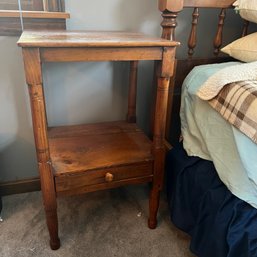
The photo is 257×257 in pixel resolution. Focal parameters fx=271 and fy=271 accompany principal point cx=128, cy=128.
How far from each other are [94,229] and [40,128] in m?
0.56

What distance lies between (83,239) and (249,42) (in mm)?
1022

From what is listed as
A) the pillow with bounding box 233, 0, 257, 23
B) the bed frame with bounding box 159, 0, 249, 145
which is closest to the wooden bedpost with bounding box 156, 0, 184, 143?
the bed frame with bounding box 159, 0, 249, 145

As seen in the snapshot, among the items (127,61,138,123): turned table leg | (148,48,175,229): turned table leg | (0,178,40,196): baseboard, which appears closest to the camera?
(148,48,175,229): turned table leg

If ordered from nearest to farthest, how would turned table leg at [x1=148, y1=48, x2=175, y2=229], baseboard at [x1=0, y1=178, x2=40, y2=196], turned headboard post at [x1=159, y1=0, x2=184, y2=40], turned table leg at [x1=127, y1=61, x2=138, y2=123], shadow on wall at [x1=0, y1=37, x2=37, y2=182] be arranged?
turned table leg at [x1=148, y1=48, x2=175, y2=229]
turned headboard post at [x1=159, y1=0, x2=184, y2=40]
shadow on wall at [x1=0, y1=37, x2=37, y2=182]
turned table leg at [x1=127, y1=61, x2=138, y2=123]
baseboard at [x1=0, y1=178, x2=40, y2=196]

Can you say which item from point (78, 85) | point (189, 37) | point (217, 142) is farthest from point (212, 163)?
point (78, 85)

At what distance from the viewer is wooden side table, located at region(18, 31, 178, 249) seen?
2.47 feet

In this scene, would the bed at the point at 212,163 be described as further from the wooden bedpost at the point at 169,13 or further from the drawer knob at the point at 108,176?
the drawer knob at the point at 108,176

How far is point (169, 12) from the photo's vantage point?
1005 millimetres

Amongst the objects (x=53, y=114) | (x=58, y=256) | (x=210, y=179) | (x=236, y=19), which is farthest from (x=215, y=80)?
(x=58, y=256)

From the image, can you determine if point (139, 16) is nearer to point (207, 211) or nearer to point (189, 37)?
point (189, 37)

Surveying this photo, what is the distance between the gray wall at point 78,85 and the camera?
3.59ft

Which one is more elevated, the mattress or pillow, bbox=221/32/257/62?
pillow, bbox=221/32/257/62

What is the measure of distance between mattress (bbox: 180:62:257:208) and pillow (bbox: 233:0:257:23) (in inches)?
8.6

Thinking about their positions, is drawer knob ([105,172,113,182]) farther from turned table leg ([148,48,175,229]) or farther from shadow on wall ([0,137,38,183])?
shadow on wall ([0,137,38,183])
